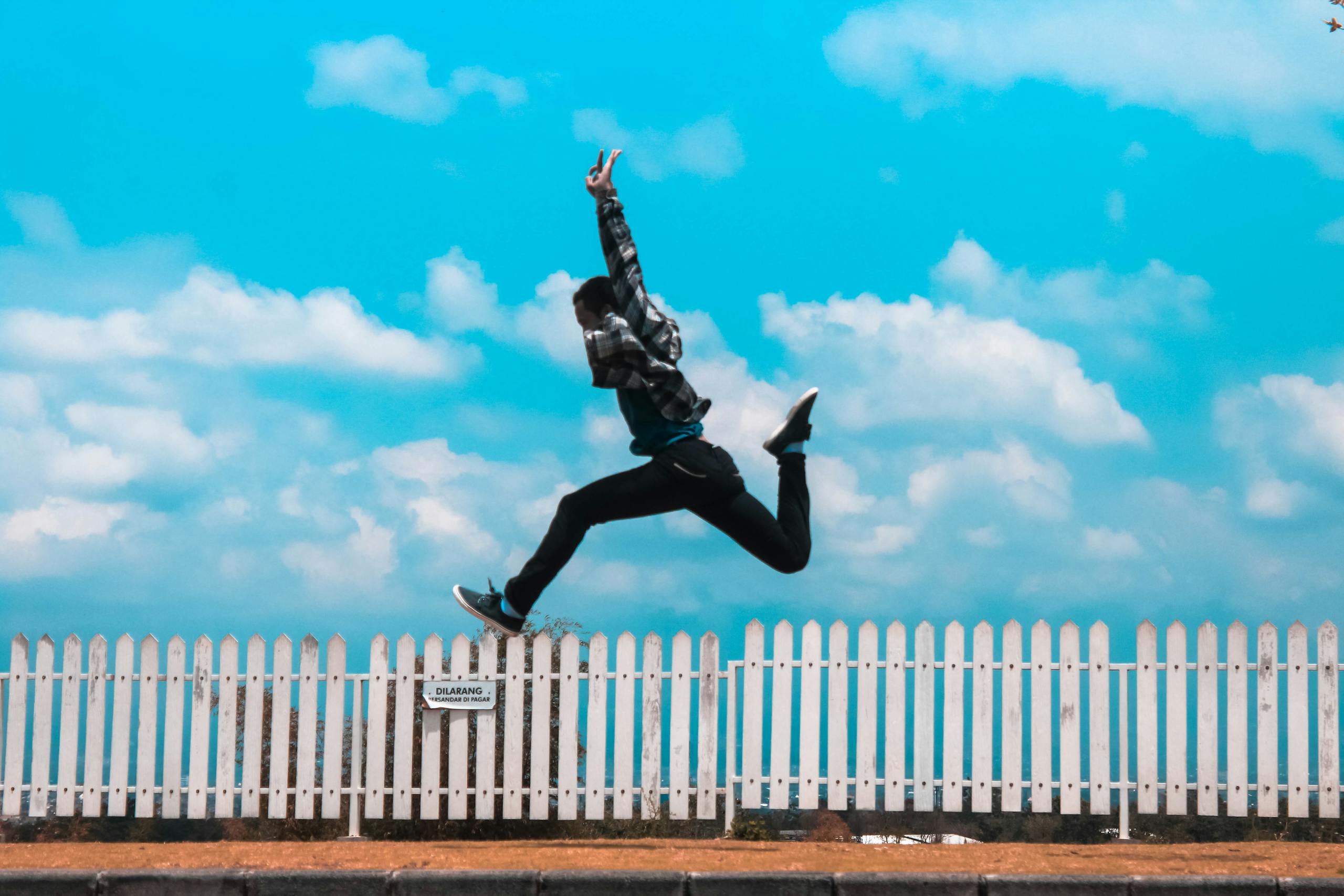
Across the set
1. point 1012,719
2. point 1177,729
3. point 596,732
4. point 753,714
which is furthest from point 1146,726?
point 596,732

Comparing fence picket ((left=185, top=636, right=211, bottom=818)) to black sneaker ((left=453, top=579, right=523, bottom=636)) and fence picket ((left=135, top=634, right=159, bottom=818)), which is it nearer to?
fence picket ((left=135, top=634, right=159, bottom=818))

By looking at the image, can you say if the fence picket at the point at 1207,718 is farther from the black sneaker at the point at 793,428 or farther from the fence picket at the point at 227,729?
the fence picket at the point at 227,729

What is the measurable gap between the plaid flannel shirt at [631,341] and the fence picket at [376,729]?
6.21m

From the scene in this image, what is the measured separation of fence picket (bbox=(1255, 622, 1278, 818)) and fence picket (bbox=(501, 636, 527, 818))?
6677 millimetres

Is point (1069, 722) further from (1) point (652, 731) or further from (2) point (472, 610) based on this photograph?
(2) point (472, 610)

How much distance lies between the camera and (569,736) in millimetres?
11086

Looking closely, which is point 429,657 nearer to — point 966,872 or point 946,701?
point 946,701

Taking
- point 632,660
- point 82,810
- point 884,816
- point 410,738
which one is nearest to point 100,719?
point 82,810

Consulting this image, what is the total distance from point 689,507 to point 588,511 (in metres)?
0.51

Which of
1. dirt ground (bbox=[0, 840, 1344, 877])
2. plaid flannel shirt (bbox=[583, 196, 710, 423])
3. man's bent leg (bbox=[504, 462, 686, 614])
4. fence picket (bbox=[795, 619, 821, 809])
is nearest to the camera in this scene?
plaid flannel shirt (bbox=[583, 196, 710, 423])

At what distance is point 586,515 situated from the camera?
6141mm

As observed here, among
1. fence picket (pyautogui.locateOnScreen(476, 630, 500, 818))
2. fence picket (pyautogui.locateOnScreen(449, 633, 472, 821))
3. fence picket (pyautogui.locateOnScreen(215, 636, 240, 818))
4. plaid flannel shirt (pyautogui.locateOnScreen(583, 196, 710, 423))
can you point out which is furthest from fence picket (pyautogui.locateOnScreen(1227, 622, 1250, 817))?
fence picket (pyautogui.locateOnScreen(215, 636, 240, 818))

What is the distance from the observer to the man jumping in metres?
5.91

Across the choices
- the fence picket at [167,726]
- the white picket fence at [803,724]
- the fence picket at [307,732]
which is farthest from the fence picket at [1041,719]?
the fence picket at [167,726]
